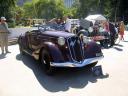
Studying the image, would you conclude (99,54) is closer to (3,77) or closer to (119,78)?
(119,78)

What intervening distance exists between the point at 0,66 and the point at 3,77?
1575mm

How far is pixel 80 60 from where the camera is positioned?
27.4 ft

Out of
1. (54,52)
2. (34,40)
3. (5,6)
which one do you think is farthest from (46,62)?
(5,6)

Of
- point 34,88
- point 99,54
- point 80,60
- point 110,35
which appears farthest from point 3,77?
point 110,35

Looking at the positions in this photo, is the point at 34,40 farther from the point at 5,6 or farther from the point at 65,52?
the point at 5,6

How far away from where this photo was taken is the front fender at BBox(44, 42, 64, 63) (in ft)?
26.6

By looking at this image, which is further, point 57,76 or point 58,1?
point 58,1

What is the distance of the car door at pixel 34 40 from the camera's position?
9.79 m

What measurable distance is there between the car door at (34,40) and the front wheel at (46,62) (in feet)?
2.78

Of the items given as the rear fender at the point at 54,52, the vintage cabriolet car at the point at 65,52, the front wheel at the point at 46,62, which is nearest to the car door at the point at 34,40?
the vintage cabriolet car at the point at 65,52

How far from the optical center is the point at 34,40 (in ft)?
33.4

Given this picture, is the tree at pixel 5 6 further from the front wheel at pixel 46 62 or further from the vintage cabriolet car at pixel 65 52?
the front wheel at pixel 46 62

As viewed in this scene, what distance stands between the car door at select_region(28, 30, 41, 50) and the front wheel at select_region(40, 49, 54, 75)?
85cm

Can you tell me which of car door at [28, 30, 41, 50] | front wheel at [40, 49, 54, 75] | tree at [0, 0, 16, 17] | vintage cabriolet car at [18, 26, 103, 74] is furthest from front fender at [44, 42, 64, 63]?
tree at [0, 0, 16, 17]
